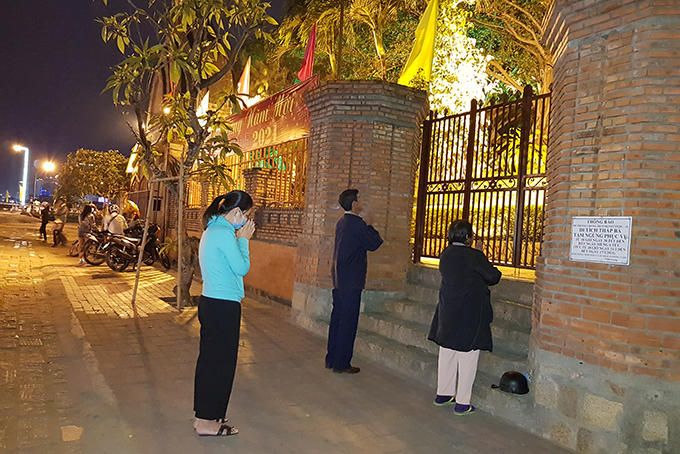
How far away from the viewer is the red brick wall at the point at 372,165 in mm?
7086

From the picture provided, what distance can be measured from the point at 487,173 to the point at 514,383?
3.43m

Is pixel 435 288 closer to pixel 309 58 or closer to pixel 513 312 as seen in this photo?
pixel 513 312

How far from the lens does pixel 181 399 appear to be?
4297mm

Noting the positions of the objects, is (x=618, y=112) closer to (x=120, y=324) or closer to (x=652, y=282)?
(x=652, y=282)

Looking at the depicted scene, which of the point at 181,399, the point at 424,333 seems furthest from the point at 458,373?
the point at 181,399

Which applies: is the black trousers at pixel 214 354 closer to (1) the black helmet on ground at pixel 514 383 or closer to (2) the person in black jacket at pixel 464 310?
(2) the person in black jacket at pixel 464 310

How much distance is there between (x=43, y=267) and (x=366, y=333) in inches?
411

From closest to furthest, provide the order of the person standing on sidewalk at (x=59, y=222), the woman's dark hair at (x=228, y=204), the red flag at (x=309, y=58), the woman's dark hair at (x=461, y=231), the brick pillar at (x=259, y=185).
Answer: the woman's dark hair at (x=228, y=204), the woman's dark hair at (x=461, y=231), the brick pillar at (x=259, y=185), the red flag at (x=309, y=58), the person standing on sidewalk at (x=59, y=222)

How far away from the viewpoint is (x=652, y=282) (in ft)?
11.5

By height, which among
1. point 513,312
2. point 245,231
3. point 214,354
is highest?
point 245,231

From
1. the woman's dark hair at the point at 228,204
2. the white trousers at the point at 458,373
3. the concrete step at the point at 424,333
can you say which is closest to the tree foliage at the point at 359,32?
the concrete step at the point at 424,333

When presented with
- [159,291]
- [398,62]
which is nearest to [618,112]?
[159,291]

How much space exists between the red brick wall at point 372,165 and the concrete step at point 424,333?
64 cm

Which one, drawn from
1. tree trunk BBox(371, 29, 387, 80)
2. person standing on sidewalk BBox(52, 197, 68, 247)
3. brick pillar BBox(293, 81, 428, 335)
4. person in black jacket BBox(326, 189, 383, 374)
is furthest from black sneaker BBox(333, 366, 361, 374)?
person standing on sidewalk BBox(52, 197, 68, 247)
